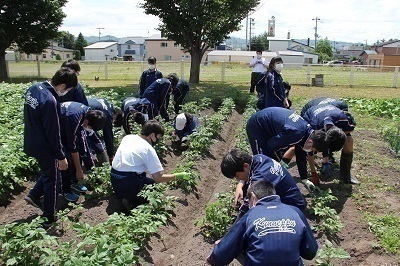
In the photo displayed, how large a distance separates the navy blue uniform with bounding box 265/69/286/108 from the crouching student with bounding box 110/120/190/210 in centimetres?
353

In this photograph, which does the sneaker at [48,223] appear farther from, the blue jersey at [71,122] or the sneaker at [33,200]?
the blue jersey at [71,122]

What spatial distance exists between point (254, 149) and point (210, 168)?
1845mm

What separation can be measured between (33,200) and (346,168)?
14.9ft

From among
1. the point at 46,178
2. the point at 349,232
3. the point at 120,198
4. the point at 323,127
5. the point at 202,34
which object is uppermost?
the point at 202,34

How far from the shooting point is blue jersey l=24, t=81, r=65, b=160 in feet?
13.4

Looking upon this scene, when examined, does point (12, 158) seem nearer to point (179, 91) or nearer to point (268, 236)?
point (268, 236)

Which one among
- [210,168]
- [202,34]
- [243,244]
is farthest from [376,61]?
[243,244]

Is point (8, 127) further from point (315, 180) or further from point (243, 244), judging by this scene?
point (243, 244)

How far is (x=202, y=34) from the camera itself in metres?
17.1

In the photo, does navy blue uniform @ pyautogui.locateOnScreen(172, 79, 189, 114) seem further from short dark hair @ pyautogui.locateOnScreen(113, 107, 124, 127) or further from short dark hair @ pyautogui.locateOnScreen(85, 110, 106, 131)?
short dark hair @ pyautogui.locateOnScreen(85, 110, 106, 131)

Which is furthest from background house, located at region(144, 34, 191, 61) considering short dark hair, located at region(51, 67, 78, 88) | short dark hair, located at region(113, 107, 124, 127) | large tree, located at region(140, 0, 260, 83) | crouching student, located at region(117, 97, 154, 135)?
short dark hair, located at region(51, 67, 78, 88)

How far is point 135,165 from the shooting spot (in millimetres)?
4707

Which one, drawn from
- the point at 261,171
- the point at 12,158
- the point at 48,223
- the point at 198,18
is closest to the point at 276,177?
the point at 261,171

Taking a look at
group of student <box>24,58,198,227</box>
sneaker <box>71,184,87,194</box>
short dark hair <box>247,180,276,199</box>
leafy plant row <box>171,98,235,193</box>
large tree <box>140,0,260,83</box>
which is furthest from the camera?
large tree <box>140,0,260,83</box>
